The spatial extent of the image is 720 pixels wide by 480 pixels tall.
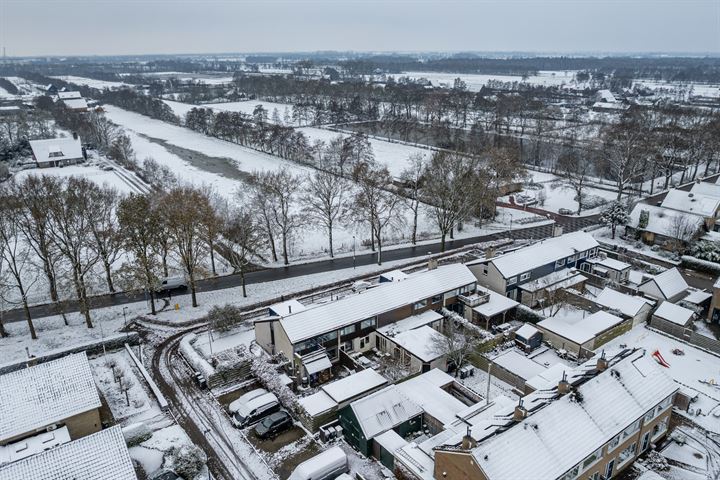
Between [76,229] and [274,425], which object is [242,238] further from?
[274,425]

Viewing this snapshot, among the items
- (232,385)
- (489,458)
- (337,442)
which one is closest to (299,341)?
(232,385)

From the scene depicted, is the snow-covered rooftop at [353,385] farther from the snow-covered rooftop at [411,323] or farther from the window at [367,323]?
the snow-covered rooftop at [411,323]

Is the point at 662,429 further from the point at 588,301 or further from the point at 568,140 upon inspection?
the point at 568,140

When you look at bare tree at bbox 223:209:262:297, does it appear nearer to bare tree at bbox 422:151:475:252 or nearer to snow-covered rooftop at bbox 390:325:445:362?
snow-covered rooftop at bbox 390:325:445:362

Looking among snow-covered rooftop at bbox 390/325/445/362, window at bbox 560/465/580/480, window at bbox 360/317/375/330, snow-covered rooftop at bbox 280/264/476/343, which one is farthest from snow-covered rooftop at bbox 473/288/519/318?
window at bbox 560/465/580/480

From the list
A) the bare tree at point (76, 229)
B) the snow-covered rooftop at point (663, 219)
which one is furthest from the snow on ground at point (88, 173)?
the snow-covered rooftop at point (663, 219)

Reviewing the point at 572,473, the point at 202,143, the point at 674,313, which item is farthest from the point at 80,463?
the point at 202,143
